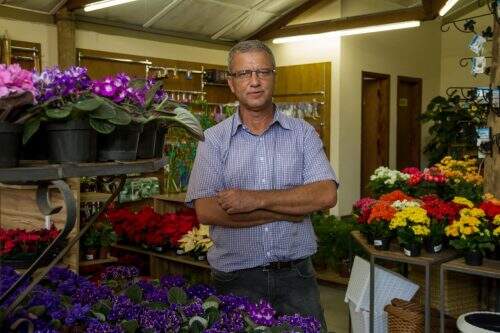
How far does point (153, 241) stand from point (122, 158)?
3367 mm

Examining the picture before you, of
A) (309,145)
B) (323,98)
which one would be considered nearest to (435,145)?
(323,98)

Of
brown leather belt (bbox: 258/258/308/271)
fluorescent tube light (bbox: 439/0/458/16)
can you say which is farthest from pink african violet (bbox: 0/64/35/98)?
fluorescent tube light (bbox: 439/0/458/16)

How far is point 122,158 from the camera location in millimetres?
1176

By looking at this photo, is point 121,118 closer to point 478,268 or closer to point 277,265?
point 277,265

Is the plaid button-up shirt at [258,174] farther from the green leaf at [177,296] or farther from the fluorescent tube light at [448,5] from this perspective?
the fluorescent tube light at [448,5]

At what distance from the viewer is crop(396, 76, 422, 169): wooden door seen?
9.42 meters

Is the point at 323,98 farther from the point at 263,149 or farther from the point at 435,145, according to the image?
the point at 263,149

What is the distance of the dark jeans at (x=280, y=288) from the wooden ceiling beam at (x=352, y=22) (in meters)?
5.65

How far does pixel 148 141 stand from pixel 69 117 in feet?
0.76

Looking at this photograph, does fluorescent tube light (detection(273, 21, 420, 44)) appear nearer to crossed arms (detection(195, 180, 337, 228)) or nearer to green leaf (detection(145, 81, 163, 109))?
crossed arms (detection(195, 180, 337, 228))

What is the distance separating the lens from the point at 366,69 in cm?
836

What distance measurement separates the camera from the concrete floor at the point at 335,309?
4.36 m

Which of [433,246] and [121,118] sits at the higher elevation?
[121,118]

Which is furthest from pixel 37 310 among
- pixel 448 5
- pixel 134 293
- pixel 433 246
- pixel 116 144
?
→ pixel 448 5
